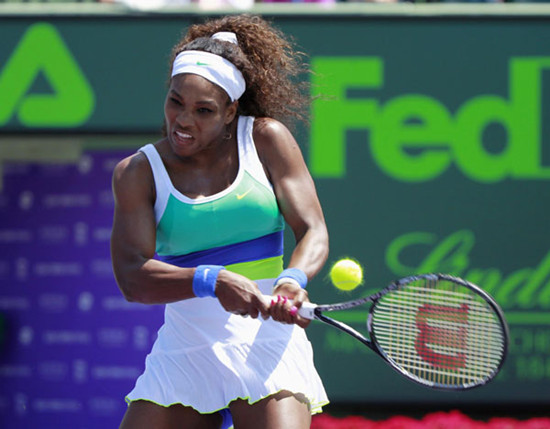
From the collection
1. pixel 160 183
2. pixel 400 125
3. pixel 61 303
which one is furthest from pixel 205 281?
pixel 61 303

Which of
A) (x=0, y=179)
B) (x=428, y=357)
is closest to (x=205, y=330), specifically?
(x=428, y=357)

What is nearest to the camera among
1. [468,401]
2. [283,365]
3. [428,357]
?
[283,365]

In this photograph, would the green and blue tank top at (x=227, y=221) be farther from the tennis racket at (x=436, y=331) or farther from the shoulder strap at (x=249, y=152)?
the tennis racket at (x=436, y=331)

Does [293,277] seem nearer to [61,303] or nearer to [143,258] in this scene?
[143,258]

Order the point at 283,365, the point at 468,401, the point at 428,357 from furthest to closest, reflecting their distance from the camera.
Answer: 1. the point at 468,401
2. the point at 428,357
3. the point at 283,365

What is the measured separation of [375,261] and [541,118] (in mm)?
1464

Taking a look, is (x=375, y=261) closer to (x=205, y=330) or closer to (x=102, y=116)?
(x=102, y=116)

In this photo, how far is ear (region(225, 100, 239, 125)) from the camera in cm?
308

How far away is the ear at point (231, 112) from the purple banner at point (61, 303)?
3.61m

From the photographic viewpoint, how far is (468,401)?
633cm

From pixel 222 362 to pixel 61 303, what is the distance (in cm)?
388

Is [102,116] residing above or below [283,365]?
above

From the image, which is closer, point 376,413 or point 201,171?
point 201,171

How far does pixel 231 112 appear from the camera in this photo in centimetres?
310
